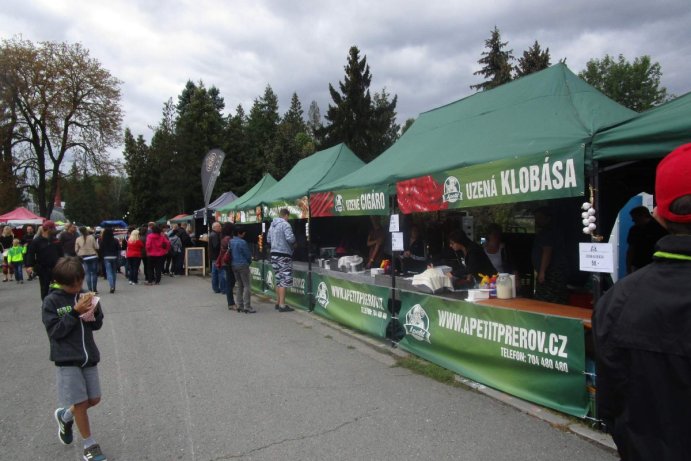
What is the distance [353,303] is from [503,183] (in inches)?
149

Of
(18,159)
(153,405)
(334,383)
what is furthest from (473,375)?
(18,159)

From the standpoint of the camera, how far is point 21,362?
263 inches

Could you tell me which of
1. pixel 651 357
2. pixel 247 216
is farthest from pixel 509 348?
pixel 247 216

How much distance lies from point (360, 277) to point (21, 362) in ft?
16.6

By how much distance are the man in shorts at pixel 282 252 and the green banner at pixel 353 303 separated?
0.76 metres

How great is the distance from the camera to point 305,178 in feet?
37.1

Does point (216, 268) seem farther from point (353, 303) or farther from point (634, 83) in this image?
point (634, 83)

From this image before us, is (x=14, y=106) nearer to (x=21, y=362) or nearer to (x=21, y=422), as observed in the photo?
(x=21, y=362)

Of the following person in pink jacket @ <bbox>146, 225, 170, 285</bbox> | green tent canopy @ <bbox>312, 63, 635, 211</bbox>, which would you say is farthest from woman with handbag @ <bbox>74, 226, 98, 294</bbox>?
green tent canopy @ <bbox>312, 63, 635, 211</bbox>

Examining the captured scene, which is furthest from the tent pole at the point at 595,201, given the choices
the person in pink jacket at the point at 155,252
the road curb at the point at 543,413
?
the person in pink jacket at the point at 155,252

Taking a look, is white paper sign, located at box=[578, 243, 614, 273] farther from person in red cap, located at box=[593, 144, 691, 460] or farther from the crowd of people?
the crowd of people

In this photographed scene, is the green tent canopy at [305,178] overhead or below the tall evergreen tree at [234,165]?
below

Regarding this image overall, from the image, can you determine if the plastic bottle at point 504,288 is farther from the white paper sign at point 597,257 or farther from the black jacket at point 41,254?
the black jacket at point 41,254

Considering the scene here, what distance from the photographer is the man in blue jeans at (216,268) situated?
43.1 feet
